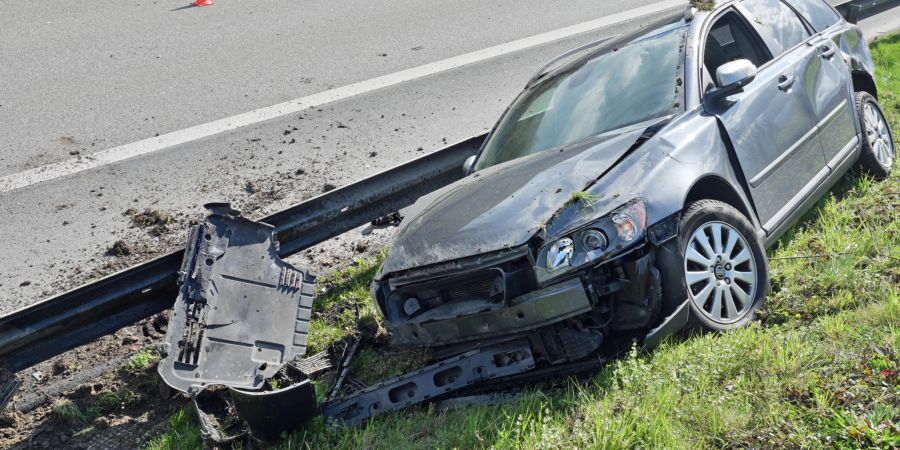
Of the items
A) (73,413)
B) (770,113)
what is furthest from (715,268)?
(73,413)

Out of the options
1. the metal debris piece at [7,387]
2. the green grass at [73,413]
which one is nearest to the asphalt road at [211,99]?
the green grass at [73,413]

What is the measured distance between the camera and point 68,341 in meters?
4.57

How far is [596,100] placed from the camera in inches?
218

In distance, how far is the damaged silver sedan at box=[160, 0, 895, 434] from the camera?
416 cm

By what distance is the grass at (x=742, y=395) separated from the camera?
3.64 meters

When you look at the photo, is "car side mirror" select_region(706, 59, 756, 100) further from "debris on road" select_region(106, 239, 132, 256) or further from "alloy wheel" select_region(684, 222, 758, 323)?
"debris on road" select_region(106, 239, 132, 256)

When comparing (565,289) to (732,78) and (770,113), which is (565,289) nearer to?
(732,78)

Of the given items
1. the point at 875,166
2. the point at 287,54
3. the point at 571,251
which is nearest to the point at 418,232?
the point at 571,251

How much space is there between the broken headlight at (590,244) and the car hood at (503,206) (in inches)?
5.5

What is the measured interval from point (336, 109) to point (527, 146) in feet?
11.1

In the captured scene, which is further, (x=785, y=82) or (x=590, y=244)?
(x=785, y=82)

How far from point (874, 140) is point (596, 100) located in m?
2.40

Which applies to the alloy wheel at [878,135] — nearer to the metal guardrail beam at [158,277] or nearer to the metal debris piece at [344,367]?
the metal guardrail beam at [158,277]

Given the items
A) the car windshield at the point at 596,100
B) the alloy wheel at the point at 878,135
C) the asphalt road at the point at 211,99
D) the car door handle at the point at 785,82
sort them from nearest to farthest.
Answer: the car windshield at the point at 596,100
the car door handle at the point at 785,82
the alloy wheel at the point at 878,135
the asphalt road at the point at 211,99
